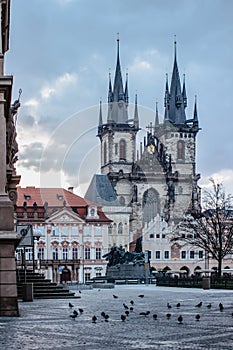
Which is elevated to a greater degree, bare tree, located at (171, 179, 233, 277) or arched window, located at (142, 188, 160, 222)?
arched window, located at (142, 188, 160, 222)

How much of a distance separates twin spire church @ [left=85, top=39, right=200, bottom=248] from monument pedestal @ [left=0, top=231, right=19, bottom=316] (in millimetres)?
110665

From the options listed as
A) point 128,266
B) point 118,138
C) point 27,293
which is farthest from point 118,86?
point 27,293

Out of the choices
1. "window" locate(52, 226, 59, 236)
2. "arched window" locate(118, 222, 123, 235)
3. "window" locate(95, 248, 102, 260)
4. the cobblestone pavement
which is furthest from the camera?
"arched window" locate(118, 222, 123, 235)

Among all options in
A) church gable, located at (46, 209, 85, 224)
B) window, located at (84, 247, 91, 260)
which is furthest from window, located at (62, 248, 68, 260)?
church gable, located at (46, 209, 85, 224)

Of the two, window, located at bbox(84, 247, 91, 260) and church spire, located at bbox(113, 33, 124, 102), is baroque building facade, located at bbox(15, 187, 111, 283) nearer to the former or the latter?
window, located at bbox(84, 247, 91, 260)

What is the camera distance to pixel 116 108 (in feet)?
481

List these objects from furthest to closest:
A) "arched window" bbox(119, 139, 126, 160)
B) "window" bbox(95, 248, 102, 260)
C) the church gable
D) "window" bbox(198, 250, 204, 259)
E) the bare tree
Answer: "arched window" bbox(119, 139, 126, 160), "window" bbox(198, 250, 204, 259), "window" bbox(95, 248, 102, 260), the church gable, the bare tree

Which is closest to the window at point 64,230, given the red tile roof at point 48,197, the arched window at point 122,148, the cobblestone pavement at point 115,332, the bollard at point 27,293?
the red tile roof at point 48,197

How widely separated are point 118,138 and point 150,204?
1528cm

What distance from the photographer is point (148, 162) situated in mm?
145250

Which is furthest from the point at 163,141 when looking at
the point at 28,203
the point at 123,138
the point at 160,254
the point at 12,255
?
the point at 12,255

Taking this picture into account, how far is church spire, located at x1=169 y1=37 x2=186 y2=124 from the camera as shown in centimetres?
14925

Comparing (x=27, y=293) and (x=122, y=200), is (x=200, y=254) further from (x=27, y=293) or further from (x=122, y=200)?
(x=27, y=293)

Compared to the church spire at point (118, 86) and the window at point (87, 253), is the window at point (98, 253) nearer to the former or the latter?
the window at point (87, 253)
